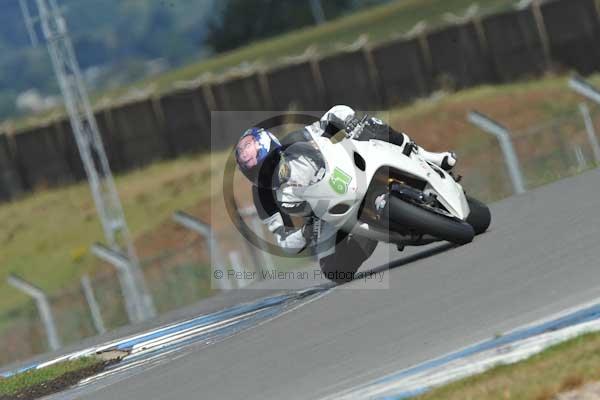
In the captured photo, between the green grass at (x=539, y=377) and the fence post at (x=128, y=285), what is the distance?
1141cm

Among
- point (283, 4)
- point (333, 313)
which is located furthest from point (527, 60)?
point (283, 4)

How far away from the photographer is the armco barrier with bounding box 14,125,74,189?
145ft

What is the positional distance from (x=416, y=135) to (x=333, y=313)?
2673 cm

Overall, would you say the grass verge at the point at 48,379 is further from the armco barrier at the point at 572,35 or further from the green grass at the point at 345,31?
the green grass at the point at 345,31

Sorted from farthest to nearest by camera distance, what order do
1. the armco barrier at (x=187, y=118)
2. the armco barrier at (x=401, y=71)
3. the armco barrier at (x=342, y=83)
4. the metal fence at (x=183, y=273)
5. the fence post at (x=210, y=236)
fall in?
the armco barrier at (x=187, y=118) < the armco barrier at (x=401, y=71) < the armco barrier at (x=342, y=83) < the metal fence at (x=183, y=273) < the fence post at (x=210, y=236)

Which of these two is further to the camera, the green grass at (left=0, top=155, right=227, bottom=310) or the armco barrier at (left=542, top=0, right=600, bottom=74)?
the armco barrier at (left=542, top=0, right=600, bottom=74)

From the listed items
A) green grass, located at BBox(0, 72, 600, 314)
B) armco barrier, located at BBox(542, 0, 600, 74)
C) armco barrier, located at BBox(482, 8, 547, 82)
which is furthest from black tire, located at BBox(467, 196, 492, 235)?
→ armco barrier, located at BBox(482, 8, 547, 82)

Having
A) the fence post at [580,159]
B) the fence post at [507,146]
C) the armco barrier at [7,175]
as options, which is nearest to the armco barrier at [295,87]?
the armco barrier at [7,175]

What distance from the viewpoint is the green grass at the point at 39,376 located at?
41.0 ft

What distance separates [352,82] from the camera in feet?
144

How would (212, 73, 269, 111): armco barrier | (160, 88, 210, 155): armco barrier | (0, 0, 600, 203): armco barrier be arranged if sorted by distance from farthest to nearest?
(212, 73, 269, 111): armco barrier → (160, 88, 210, 155): armco barrier → (0, 0, 600, 203): armco barrier

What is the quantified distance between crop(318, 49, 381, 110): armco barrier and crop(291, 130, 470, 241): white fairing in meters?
30.7

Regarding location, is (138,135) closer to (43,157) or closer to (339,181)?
(43,157)

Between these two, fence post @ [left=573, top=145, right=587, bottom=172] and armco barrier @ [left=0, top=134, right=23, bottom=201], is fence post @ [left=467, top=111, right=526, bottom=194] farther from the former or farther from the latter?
armco barrier @ [left=0, top=134, right=23, bottom=201]
